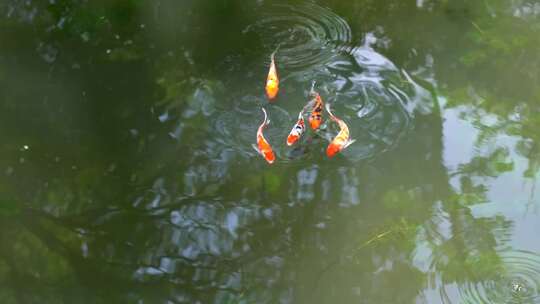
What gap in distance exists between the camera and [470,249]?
12.2 feet

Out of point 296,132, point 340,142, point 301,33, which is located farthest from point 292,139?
point 301,33

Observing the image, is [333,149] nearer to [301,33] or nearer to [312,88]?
[312,88]

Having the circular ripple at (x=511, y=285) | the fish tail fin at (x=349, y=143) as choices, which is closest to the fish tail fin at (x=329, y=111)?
the fish tail fin at (x=349, y=143)

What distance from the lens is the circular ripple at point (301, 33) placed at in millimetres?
4781

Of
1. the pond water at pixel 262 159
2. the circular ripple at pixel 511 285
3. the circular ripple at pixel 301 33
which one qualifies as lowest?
the circular ripple at pixel 511 285

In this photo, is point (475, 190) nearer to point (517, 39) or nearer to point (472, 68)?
point (472, 68)

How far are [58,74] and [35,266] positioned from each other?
1.64m

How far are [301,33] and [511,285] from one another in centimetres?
249

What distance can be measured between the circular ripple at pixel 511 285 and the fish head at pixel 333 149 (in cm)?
113

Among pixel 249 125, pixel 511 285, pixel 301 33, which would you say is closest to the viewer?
pixel 511 285

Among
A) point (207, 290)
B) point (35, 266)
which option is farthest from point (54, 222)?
point (207, 290)

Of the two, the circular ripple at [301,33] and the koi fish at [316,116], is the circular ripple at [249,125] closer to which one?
the koi fish at [316,116]

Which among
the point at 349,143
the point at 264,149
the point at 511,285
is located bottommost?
the point at 511,285

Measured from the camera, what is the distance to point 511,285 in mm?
3533
